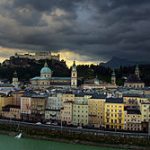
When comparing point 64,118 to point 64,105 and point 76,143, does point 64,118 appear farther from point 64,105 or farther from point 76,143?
point 76,143

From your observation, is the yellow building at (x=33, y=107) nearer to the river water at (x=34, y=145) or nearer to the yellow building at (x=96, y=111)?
the yellow building at (x=96, y=111)

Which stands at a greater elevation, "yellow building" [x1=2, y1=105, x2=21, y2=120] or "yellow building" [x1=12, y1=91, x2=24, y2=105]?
"yellow building" [x1=12, y1=91, x2=24, y2=105]

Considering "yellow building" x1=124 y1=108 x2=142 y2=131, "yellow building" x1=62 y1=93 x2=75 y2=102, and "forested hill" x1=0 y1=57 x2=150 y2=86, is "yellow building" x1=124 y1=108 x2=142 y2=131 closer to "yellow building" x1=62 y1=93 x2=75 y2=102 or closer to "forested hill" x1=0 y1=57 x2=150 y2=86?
"yellow building" x1=62 y1=93 x2=75 y2=102

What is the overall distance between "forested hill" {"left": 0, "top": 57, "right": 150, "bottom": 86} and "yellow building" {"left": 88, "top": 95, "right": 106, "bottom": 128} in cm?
2013

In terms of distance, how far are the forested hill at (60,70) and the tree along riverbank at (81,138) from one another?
78.8 ft

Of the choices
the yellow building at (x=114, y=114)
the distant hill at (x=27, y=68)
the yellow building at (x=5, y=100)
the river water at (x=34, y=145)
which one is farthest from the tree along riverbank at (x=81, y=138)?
the distant hill at (x=27, y=68)

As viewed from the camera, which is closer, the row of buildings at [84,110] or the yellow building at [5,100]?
the row of buildings at [84,110]

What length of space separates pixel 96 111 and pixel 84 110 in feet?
2.61

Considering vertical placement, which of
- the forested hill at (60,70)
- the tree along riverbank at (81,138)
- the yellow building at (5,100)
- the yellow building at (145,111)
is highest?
the forested hill at (60,70)

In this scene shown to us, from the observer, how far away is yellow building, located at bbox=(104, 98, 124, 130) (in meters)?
23.1

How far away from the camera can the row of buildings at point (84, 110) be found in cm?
2292

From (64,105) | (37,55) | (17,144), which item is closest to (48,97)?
(64,105)

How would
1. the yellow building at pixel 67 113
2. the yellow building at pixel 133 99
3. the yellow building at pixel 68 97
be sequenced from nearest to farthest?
the yellow building at pixel 67 113
the yellow building at pixel 133 99
the yellow building at pixel 68 97

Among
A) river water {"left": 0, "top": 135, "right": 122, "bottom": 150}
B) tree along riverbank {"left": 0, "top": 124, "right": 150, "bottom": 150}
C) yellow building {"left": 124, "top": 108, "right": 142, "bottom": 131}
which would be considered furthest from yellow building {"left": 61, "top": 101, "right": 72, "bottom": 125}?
river water {"left": 0, "top": 135, "right": 122, "bottom": 150}
